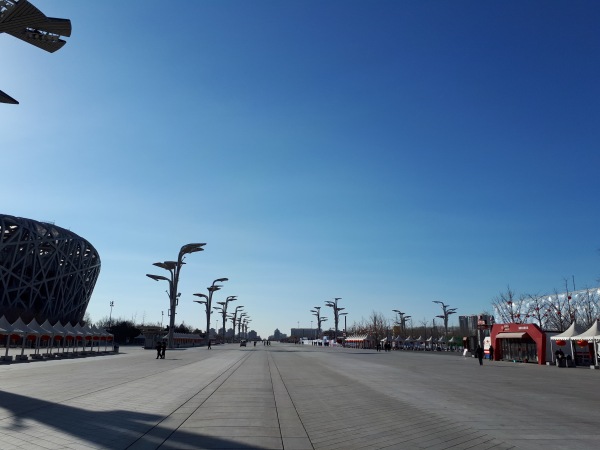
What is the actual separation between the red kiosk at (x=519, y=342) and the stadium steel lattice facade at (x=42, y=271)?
6894 cm


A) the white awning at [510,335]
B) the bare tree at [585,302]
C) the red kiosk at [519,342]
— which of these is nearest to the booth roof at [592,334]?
the red kiosk at [519,342]

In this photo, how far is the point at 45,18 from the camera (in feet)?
45.8

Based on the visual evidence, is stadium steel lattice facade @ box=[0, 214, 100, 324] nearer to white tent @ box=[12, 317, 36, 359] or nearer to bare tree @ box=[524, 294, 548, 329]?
white tent @ box=[12, 317, 36, 359]

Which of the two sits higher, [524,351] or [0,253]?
[0,253]

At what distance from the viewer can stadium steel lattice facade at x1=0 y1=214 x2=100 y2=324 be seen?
3169 inches

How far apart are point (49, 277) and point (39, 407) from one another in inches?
3662

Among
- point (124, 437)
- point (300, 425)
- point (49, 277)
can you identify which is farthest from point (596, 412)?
point (49, 277)

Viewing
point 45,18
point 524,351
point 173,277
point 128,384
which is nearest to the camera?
point 45,18

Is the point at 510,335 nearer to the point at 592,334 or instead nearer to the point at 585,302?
the point at 592,334

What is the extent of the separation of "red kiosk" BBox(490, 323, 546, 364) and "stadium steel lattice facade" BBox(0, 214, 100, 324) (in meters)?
68.9

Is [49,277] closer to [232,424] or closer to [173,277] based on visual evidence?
[173,277]

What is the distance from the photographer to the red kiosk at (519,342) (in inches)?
1594

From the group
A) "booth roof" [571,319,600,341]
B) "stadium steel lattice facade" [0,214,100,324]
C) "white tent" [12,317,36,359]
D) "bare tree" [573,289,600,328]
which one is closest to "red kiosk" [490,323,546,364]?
"booth roof" [571,319,600,341]

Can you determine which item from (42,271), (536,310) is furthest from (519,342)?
(42,271)
